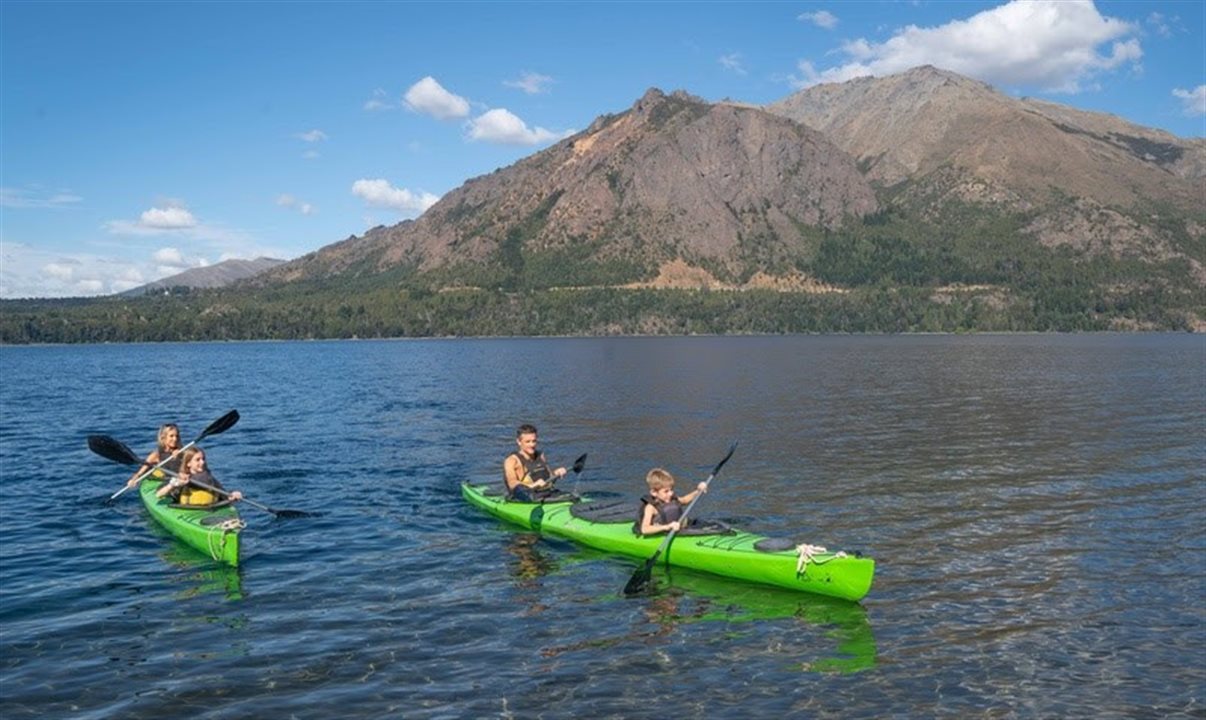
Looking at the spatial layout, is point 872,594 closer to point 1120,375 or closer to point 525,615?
point 525,615

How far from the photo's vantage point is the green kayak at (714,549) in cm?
1878

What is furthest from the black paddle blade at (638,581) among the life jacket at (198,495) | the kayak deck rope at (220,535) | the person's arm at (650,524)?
the life jacket at (198,495)

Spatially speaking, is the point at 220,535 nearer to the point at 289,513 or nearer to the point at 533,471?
the point at 289,513

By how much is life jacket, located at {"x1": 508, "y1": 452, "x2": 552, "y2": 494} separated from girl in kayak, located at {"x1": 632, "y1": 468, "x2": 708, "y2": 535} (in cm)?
606

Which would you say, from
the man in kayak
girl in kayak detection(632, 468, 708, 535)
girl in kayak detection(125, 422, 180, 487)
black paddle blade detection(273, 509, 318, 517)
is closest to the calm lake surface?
black paddle blade detection(273, 509, 318, 517)

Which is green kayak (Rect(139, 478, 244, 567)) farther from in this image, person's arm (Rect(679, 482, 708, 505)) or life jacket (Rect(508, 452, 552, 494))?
person's arm (Rect(679, 482, 708, 505))

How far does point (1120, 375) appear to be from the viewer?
91.3 metres

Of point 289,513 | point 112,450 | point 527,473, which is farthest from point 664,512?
point 112,450

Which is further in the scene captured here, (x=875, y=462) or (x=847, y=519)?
(x=875, y=462)

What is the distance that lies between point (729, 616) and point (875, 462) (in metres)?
21.9

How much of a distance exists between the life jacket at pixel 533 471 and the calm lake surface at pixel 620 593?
1835mm

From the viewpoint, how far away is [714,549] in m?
20.9

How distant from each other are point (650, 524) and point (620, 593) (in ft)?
8.22

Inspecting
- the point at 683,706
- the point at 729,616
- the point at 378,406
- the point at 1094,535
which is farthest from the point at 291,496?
the point at 378,406
